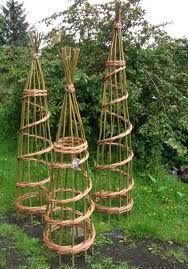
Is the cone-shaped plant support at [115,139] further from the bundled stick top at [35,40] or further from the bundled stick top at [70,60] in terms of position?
the bundled stick top at [70,60]

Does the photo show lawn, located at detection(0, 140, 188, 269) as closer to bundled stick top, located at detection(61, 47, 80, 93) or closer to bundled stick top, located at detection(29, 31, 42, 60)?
bundled stick top, located at detection(61, 47, 80, 93)

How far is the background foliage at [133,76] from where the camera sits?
25.8 ft

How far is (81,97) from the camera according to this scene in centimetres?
806

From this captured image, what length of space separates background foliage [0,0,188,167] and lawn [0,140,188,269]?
2.64 ft

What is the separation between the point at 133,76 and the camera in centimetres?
819

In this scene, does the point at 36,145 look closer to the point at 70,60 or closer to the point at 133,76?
the point at 70,60

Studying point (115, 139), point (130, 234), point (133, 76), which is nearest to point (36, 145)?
point (115, 139)

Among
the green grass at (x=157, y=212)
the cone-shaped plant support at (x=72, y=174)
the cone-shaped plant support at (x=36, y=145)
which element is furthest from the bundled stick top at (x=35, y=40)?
the green grass at (x=157, y=212)

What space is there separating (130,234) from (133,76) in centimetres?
308

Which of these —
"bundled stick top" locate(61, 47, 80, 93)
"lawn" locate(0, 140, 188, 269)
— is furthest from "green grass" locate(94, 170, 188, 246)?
"bundled stick top" locate(61, 47, 80, 93)

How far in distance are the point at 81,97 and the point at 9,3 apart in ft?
49.5

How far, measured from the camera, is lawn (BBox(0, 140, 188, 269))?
540 cm

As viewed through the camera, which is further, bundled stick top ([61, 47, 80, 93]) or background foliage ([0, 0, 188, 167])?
background foliage ([0, 0, 188, 167])

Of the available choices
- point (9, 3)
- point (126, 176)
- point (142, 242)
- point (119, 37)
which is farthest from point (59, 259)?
point (9, 3)
